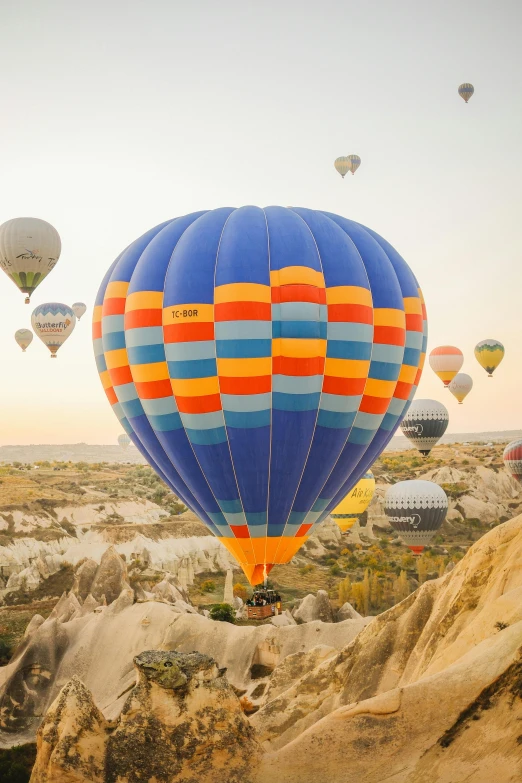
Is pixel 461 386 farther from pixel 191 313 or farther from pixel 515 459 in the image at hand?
pixel 191 313

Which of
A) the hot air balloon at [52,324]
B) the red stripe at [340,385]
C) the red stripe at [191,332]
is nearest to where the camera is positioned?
the red stripe at [191,332]

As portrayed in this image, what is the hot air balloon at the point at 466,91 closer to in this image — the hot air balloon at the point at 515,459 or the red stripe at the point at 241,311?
the hot air balloon at the point at 515,459

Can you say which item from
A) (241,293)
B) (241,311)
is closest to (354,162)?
(241,293)

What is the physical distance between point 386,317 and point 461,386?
47087 millimetres

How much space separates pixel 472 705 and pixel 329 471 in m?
9.75

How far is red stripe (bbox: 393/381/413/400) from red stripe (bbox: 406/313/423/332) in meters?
1.35

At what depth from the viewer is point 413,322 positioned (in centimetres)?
2125

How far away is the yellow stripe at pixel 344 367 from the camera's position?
63.1 ft

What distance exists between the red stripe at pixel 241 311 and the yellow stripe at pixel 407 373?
4406mm

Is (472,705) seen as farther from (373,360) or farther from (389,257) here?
(389,257)

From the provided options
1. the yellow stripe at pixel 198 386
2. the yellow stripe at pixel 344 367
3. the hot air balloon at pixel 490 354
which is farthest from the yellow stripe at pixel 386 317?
the hot air balloon at pixel 490 354

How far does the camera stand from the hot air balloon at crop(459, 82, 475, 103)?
152 feet

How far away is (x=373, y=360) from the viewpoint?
2000cm

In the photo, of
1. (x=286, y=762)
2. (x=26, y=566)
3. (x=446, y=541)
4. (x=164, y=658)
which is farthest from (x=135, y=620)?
(x=446, y=541)
